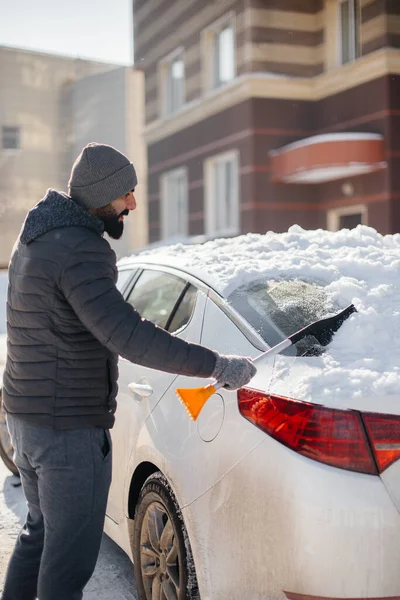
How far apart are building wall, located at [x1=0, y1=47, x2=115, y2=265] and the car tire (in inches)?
1146

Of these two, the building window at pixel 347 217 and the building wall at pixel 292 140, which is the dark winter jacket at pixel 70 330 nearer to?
the building wall at pixel 292 140

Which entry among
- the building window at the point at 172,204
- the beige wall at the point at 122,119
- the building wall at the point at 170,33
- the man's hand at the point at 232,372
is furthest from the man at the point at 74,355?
the beige wall at the point at 122,119

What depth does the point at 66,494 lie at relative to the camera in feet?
8.05

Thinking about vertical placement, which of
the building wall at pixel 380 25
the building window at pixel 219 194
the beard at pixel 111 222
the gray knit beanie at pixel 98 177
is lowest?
the beard at pixel 111 222

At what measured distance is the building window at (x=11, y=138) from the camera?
103 ft

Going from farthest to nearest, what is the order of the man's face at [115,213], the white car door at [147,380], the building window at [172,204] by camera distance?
1. the building window at [172,204]
2. the white car door at [147,380]
3. the man's face at [115,213]

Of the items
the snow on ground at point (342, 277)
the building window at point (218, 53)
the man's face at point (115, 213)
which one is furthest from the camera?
the building window at point (218, 53)

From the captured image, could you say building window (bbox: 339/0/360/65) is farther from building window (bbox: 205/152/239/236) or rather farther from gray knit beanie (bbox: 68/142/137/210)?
gray knit beanie (bbox: 68/142/137/210)

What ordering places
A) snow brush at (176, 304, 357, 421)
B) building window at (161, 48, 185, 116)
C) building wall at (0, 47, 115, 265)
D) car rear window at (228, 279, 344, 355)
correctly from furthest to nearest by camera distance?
building wall at (0, 47, 115, 265) < building window at (161, 48, 185, 116) < car rear window at (228, 279, 344, 355) < snow brush at (176, 304, 357, 421)

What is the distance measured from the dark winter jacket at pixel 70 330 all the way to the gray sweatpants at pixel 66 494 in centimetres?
6

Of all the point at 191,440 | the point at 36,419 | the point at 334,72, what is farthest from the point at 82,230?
the point at 334,72

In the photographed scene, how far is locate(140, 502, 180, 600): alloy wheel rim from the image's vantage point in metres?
2.72

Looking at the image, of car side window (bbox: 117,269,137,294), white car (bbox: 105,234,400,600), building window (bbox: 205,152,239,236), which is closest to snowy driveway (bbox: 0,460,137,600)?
white car (bbox: 105,234,400,600)

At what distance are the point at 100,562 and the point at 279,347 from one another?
197 cm
